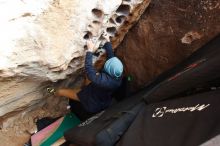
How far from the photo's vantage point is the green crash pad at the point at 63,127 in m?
2.45

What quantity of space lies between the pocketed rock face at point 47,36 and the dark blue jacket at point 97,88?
9 cm

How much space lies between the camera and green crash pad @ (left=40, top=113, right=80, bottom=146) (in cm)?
245

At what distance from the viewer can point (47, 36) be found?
78.3 inches

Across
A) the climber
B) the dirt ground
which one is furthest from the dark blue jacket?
the dirt ground

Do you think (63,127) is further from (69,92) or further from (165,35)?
(165,35)

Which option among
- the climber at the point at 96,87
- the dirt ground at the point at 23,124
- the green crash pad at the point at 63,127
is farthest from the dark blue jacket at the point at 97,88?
the dirt ground at the point at 23,124

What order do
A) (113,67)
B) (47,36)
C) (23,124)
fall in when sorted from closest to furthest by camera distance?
(47,36), (113,67), (23,124)

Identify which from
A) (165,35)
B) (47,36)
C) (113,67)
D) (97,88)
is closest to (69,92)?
(97,88)

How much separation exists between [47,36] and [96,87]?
478 millimetres

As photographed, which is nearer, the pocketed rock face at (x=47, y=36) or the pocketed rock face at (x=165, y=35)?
the pocketed rock face at (x=47, y=36)

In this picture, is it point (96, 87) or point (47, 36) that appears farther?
point (96, 87)

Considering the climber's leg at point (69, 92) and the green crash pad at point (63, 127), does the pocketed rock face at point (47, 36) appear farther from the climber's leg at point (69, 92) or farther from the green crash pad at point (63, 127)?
the green crash pad at point (63, 127)

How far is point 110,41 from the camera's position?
2.35 meters

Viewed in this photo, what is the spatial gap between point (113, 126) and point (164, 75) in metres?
0.55
